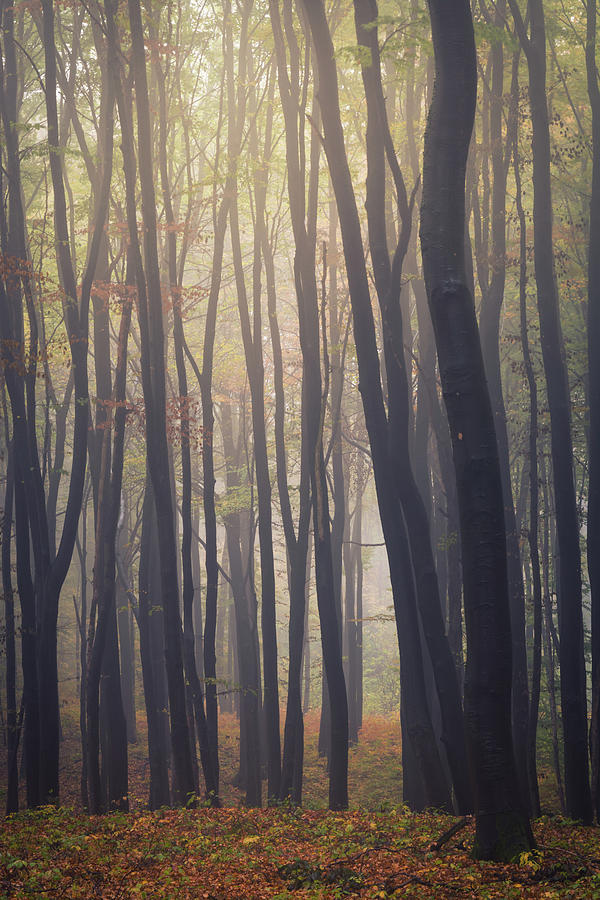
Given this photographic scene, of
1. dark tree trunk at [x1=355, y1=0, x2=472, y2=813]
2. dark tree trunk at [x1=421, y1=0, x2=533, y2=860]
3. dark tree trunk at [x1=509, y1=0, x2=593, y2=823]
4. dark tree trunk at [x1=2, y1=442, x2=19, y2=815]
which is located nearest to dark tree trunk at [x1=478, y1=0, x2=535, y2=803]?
dark tree trunk at [x1=509, y1=0, x2=593, y2=823]

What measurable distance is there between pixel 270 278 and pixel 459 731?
8.32 m

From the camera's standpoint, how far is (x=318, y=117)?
1250 centimetres

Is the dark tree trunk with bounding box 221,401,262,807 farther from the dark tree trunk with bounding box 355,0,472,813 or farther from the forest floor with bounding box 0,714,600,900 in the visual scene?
the dark tree trunk with bounding box 355,0,472,813

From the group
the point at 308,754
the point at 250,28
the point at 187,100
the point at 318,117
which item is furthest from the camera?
the point at 308,754

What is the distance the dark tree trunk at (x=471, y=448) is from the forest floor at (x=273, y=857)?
47 cm

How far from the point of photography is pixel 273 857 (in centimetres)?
635

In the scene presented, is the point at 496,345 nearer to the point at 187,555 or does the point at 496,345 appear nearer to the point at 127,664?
the point at 187,555

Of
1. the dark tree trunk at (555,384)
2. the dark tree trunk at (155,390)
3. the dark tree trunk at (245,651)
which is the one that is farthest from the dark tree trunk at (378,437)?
the dark tree trunk at (245,651)

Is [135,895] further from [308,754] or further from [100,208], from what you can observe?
[308,754]

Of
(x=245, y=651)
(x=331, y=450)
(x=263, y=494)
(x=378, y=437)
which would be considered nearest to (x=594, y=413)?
(x=378, y=437)

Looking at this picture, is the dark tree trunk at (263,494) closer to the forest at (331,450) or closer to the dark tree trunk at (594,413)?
the forest at (331,450)

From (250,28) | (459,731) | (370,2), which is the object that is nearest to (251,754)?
(459,731)

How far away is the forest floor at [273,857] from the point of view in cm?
496

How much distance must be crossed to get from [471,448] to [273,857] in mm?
3878
